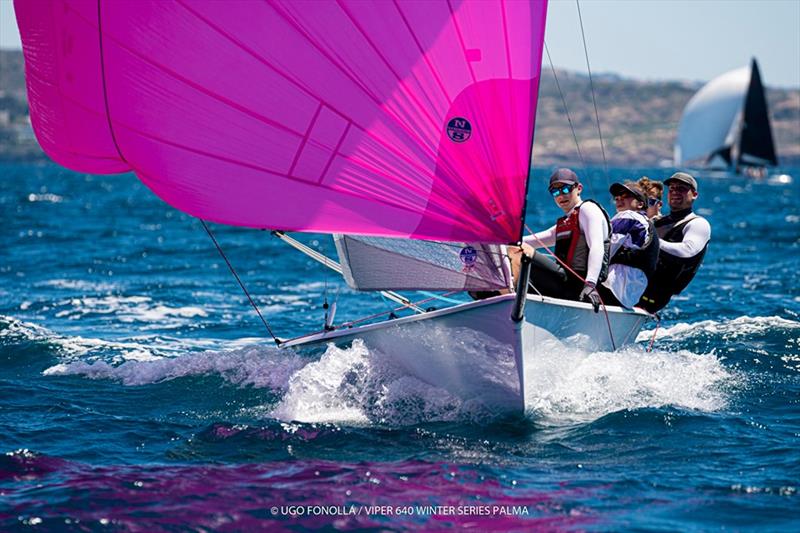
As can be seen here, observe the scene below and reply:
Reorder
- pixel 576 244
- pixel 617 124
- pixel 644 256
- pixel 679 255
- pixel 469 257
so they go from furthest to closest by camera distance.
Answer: pixel 617 124 → pixel 679 255 → pixel 644 256 → pixel 576 244 → pixel 469 257

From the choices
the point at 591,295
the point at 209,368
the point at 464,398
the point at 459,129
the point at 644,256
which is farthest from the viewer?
the point at 209,368

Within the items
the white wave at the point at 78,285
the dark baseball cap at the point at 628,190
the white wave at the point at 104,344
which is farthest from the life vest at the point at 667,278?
the white wave at the point at 78,285

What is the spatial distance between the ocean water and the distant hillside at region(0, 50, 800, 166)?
13471 cm

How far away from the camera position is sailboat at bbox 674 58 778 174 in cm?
6076

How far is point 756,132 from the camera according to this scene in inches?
2469

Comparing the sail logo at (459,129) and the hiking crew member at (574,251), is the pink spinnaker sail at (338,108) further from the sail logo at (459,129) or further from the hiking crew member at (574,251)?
the hiking crew member at (574,251)

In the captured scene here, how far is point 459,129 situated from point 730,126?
199 ft

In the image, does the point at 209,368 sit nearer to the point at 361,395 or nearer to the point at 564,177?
the point at 361,395

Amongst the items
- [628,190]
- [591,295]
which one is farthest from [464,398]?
[628,190]

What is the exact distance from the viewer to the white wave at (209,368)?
25.3 feet

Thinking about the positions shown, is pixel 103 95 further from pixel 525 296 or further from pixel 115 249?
pixel 115 249

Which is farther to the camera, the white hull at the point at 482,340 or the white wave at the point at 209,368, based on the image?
the white wave at the point at 209,368

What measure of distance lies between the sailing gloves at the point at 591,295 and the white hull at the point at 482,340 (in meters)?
0.07

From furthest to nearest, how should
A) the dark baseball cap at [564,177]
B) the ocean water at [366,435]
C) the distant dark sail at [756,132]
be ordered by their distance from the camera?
the distant dark sail at [756,132]
the dark baseball cap at [564,177]
the ocean water at [366,435]
